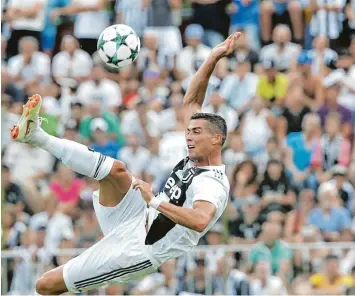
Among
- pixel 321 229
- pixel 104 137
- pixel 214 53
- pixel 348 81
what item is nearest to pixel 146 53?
pixel 104 137

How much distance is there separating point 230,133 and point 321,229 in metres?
2.06

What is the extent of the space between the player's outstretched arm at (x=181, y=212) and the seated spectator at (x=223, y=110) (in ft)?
22.9

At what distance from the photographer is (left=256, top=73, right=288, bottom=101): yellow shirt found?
675 inches

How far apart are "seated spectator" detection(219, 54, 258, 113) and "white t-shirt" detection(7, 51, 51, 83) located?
278 centimetres

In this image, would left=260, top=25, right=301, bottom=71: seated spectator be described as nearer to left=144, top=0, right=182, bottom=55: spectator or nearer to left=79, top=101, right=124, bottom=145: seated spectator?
left=144, top=0, right=182, bottom=55: spectator

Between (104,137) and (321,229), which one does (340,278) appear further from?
(104,137)

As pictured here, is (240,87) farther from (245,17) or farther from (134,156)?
(134,156)

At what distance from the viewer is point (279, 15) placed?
1819 centimetres

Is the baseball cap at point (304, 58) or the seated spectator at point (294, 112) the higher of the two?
the baseball cap at point (304, 58)

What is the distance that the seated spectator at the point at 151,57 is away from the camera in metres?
17.8

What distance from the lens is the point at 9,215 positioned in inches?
603

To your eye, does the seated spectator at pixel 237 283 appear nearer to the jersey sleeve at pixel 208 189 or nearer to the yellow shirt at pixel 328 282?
the yellow shirt at pixel 328 282

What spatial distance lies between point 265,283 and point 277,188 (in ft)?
5.65

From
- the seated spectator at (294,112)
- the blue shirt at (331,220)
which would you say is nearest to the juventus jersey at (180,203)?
the blue shirt at (331,220)
